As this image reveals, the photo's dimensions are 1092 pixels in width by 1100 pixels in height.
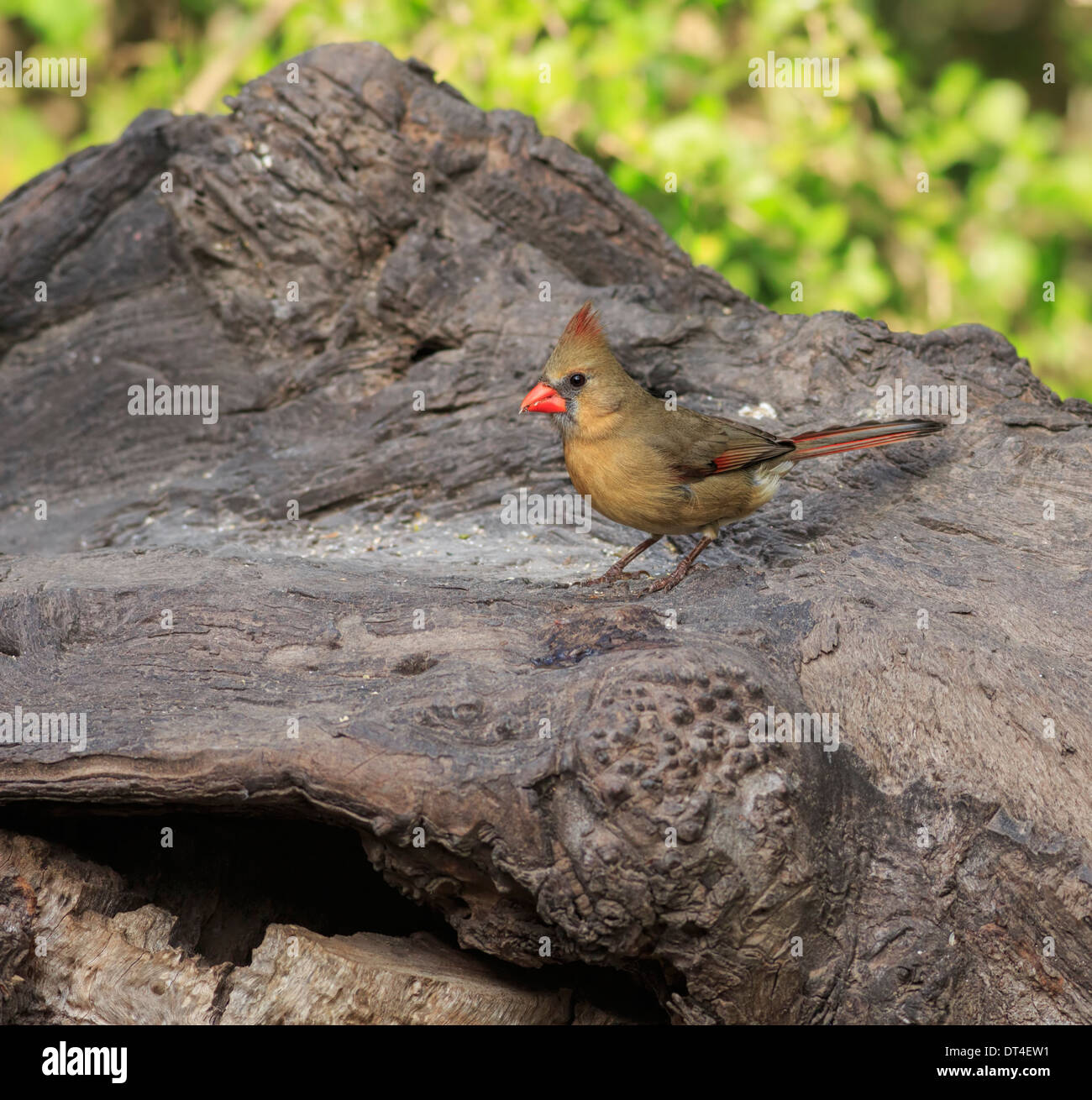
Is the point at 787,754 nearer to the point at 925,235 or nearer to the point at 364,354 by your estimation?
the point at 364,354

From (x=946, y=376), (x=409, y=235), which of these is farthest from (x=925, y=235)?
(x=409, y=235)

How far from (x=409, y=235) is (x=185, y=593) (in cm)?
205

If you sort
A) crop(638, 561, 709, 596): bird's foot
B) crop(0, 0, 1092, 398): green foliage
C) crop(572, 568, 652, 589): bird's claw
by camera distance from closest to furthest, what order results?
crop(638, 561, 709, 596): bird's foot < crop(572, 568, 652, 589): bird's claw < crop(0, 0, 1092, 398): green foliage

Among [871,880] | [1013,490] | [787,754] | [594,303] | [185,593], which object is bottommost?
[871,880]

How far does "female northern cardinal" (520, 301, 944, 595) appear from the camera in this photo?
148 inches

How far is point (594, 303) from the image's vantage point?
475 cm

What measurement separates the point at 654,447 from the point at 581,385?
324 millimetres

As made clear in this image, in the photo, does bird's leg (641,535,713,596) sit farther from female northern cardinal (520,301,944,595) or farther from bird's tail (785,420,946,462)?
bird's tail (785,420,946,462)

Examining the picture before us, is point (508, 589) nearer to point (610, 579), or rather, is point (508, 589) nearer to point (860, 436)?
point (610, 579)

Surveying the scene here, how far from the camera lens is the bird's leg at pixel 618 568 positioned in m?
3.81

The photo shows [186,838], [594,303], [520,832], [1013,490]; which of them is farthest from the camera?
[594,303]

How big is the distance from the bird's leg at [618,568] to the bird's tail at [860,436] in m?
0.53

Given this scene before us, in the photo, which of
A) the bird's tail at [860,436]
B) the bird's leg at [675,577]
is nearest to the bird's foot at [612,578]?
the bird's leg at [675,577]

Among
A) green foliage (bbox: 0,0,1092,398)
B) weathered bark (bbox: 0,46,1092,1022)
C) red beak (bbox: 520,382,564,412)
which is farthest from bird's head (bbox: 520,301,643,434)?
green foliage (bbox: 0,0,1092,398)
